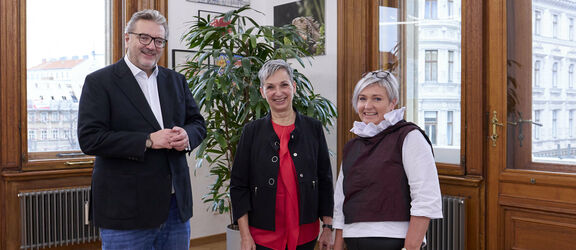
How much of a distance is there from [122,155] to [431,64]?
2.35 meters

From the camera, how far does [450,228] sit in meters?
3.24

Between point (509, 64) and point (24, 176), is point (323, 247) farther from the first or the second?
point (24, 176)

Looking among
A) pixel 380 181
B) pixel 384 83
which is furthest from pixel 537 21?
pixel 380 181

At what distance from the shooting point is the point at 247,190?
1.94m

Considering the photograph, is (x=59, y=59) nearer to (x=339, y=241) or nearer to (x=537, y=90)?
(x=339, y=241)

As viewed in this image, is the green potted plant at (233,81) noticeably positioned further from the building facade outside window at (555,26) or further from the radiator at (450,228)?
the building facade outside window at (555,26)

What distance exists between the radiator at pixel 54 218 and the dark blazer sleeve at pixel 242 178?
6.87 ft

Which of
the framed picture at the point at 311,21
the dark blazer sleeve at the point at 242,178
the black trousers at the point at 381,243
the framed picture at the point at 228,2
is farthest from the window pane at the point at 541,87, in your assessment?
the framed picture at the point at 228,2

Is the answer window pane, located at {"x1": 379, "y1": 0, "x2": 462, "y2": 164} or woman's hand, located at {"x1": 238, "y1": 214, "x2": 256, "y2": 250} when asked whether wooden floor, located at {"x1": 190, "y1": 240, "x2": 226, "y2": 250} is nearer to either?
window pane, located at {"x1": 379, "y1": 0, "x2": 462, "y2": 164}

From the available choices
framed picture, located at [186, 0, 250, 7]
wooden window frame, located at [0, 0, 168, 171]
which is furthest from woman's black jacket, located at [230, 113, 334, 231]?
framed picture, located at [186, 0, 250, 7]

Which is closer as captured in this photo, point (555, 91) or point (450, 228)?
point (555, 91)

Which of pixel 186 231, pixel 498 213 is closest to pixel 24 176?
pixel 186 231

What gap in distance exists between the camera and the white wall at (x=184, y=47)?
13.2ft

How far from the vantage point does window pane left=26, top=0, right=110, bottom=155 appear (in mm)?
3711
